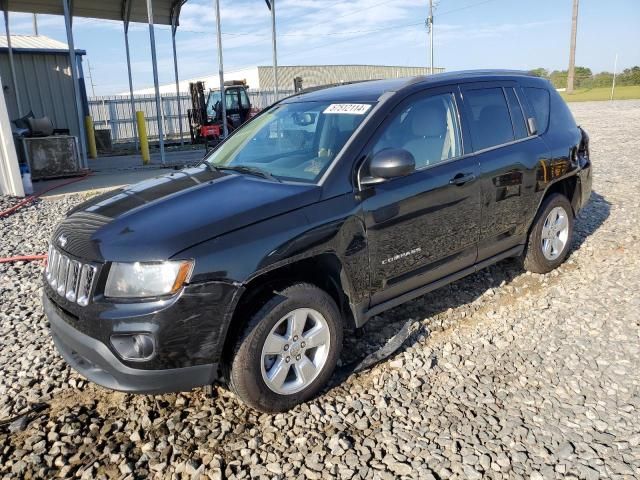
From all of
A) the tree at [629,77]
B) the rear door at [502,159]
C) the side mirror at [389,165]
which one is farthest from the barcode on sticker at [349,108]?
the tree at [629,77]

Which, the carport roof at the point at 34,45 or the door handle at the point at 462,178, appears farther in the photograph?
the carport roof at the point at 34,45

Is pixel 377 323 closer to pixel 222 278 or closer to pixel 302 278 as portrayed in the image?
pixel 302 278

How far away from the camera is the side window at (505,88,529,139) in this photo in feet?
14.5

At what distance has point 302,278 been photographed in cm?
303

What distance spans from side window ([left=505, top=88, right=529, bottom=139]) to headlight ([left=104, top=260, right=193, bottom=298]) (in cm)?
321

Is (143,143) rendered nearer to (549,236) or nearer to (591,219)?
(591,219)

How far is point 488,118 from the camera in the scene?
4.20 metres

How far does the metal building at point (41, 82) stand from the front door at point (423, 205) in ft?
54.8

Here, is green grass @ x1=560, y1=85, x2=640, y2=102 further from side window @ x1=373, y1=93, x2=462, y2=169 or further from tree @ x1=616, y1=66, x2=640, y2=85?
side window @ x1=373, y1=93, x2=462, y2=169

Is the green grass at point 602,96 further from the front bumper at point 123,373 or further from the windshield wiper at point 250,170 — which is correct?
the front bumper at point 123,373

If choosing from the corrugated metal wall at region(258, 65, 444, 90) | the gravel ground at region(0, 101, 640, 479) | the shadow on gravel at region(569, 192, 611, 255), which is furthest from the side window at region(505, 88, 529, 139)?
the corrugated metal wall at region(258, 65, 444, 90)

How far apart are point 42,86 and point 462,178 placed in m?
17.6

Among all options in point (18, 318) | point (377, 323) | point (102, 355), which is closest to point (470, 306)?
point (377, 323)

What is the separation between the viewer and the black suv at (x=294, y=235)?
100 inches
